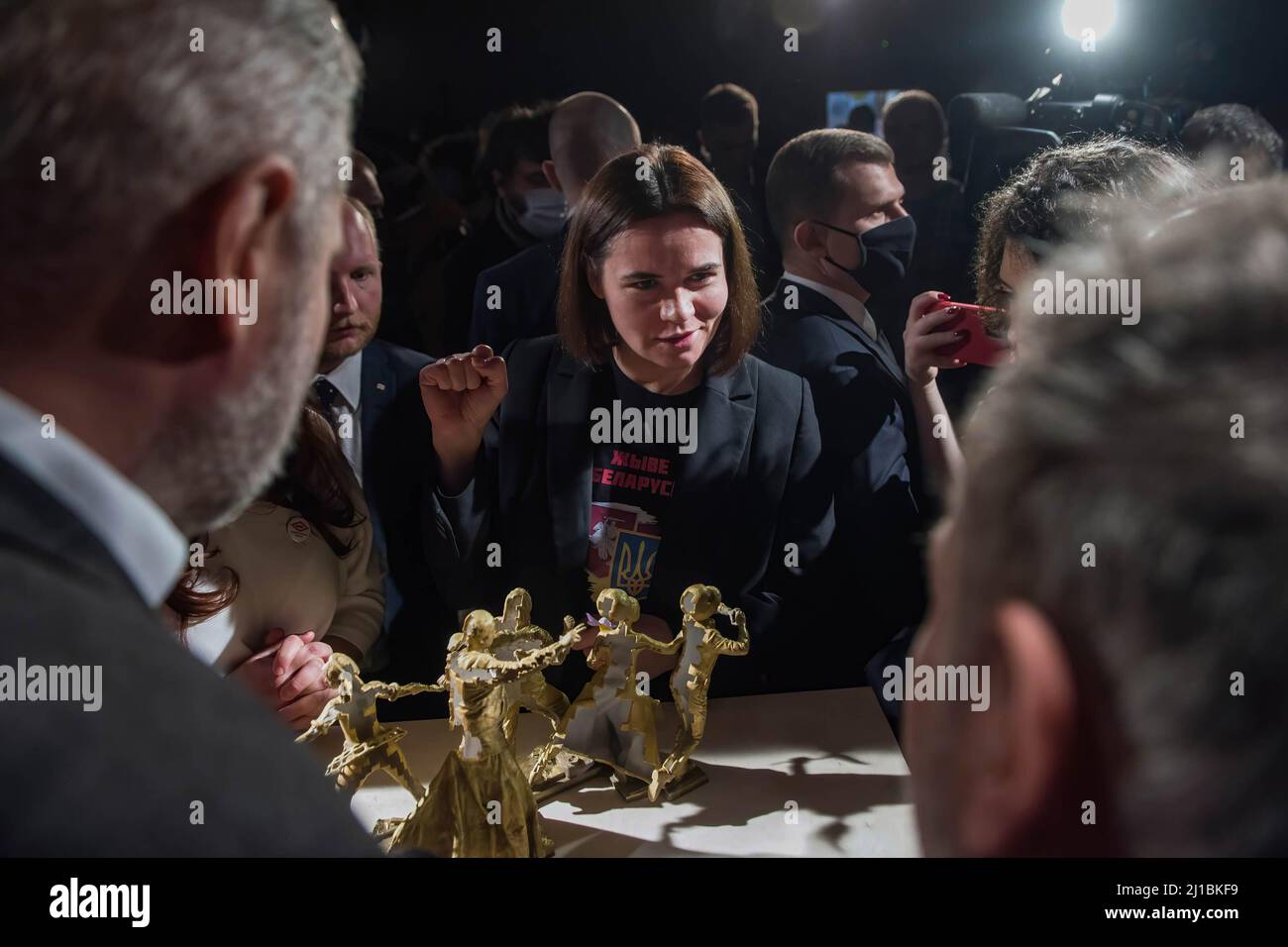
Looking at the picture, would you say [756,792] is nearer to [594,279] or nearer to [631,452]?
[631,452]

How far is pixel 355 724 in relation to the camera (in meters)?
1.53

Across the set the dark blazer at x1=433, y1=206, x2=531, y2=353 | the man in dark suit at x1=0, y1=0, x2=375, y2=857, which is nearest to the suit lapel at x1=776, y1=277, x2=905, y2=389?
the dark blazer at x1=433, y1=206, x2=531, y2=353

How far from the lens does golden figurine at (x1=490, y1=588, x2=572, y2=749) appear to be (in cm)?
155

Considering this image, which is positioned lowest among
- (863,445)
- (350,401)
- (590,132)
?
(863,445)

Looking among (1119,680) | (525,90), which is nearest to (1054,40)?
(525,90)

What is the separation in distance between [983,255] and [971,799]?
151 centimetres

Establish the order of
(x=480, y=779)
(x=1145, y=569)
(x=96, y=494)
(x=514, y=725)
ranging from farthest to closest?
(x=514, y=725), (x=480, y=779), (x=96, y=494), (x=1145, y=569)

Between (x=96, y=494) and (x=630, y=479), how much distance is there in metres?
1.35

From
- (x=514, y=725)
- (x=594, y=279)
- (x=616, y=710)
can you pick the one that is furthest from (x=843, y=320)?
(x=514, y=725)

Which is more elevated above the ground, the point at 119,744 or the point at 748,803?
the point at 119,744

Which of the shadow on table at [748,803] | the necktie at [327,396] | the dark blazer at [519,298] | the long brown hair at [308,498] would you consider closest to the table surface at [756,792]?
the shadow on table at [748,803]

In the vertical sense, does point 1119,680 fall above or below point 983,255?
below
